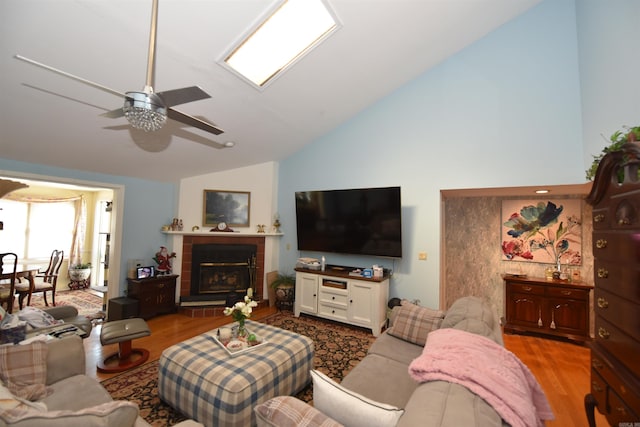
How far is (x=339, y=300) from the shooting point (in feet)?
12.8

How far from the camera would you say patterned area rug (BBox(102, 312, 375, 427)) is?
6.87 ft

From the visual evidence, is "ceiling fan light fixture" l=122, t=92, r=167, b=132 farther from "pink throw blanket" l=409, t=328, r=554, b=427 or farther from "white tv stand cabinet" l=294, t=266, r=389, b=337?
"white tv stand cabinet" l=294, t=266, r=389, b=337

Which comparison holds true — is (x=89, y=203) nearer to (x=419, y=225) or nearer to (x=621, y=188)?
(x=419, y=225)

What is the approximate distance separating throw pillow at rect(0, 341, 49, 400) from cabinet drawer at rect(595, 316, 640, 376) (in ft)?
10.6

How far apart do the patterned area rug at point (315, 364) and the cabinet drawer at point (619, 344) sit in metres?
1.93

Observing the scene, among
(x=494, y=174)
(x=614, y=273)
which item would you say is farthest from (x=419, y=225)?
(x=614, y=273)

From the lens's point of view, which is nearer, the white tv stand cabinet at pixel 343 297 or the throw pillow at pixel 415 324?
the throw pillow at pixel 415 324

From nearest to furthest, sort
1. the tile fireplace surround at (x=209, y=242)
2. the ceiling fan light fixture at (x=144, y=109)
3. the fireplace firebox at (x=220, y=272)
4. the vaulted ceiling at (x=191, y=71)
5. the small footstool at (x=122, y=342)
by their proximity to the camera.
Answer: the ceiling fan light fixture at (x=144, y=109)
the vaulted ceiling at (x=191, y=71)
the small footstool at (x=122, y=342)
the tile fireplace surround at (x=209, y=242)
the fireplace firebox at (x=220, y=272)

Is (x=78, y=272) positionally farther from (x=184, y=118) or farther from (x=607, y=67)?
(x=607, y=67)

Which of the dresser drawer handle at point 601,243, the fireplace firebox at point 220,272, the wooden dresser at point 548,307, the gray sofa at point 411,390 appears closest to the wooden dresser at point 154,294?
the fireplace firebox at point 220,272

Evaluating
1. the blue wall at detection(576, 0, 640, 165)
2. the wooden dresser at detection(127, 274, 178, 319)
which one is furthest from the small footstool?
the blue wall at detection(576, 0, 640, 165)

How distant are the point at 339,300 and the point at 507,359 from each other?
8.80 ft

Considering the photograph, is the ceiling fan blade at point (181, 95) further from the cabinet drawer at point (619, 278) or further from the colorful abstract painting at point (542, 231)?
the colorful abstract painting at point (542, 231)

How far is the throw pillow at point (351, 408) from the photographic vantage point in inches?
40.8
